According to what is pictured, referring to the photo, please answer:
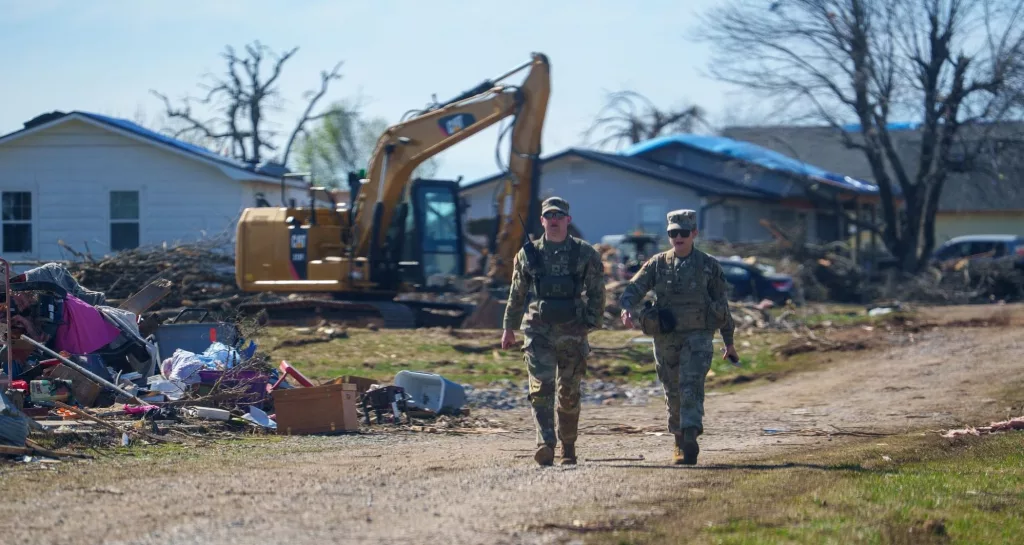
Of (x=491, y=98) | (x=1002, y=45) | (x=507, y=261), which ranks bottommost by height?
(x=507, y=261)

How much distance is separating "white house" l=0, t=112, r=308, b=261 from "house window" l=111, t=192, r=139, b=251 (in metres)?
0.02

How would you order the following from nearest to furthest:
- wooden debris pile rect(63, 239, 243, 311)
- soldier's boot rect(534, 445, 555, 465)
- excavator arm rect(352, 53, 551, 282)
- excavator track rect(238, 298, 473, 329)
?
soldier's boot rect(534, 445, 555, 465), wooden debris pile rect(63, 239, 243, 311), excavator track rect(238, 298, 473, 329), excavator arm rect(352, 53, 551, 282)

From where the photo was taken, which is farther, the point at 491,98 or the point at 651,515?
the point at 491,98

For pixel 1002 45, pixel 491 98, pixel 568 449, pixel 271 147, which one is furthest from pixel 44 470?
pixel 271 147

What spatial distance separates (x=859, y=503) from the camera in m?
7.43

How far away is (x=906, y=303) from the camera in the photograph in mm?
32594

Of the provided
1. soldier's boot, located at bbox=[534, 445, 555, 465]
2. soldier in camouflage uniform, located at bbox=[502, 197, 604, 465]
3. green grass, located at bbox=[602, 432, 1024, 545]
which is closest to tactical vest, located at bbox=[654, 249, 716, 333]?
soldier in camouflage uniform, located at bbox=[502, 197, 604, 465]

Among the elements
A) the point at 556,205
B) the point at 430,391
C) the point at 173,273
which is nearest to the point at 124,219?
the point at 173,273

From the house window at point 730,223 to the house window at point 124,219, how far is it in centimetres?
2076

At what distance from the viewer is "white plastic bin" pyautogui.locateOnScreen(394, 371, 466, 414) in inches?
511

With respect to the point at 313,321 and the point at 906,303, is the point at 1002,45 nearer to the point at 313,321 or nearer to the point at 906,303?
the point at 906,303

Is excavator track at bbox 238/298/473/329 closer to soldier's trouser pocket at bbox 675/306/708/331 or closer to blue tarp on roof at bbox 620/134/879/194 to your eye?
soldier's trouser pocket at bbox 675/306/708/331

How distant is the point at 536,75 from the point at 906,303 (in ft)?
48.8

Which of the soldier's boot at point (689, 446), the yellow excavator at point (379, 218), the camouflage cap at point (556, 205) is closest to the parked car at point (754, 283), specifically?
the yellow excavator at point (379, 218)
